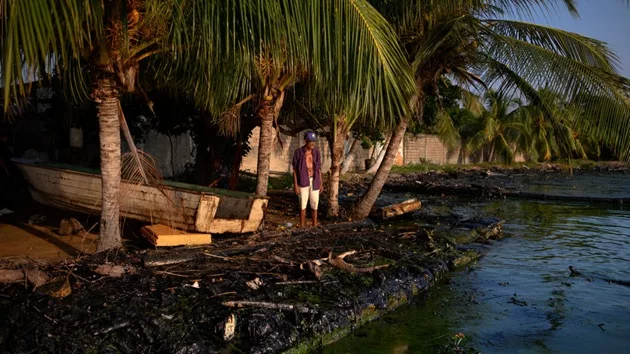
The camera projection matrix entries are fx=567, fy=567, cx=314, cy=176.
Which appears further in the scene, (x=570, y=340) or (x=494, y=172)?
(x=494, y=172)

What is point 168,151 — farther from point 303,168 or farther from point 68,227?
point 68,227

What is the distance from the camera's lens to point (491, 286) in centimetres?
816

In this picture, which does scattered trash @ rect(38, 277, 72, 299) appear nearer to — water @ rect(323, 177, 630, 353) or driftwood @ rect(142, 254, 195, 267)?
driftwood @ rect(142, 254, 195, 267)

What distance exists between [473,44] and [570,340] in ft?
18.9

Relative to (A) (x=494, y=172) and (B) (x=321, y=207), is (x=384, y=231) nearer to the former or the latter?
(B) (x=321, y=207)

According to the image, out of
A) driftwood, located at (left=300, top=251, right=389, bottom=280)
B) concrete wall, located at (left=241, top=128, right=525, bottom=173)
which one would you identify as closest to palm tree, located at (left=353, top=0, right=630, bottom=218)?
driftwood, located at (left=300, top=251, right=389, bottom=280)

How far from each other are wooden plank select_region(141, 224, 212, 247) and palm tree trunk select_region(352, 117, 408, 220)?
16.4 ft

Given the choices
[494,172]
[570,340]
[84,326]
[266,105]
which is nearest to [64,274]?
[84,326]

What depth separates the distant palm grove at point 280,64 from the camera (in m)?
5.85

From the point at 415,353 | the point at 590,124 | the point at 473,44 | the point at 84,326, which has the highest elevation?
the point at 473,44

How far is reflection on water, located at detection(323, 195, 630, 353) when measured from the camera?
6.10m

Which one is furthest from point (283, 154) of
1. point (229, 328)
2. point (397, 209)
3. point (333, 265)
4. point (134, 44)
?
point (229, 328)

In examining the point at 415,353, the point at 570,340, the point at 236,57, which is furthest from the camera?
the point at 236,57

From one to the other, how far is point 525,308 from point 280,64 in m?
4.52
